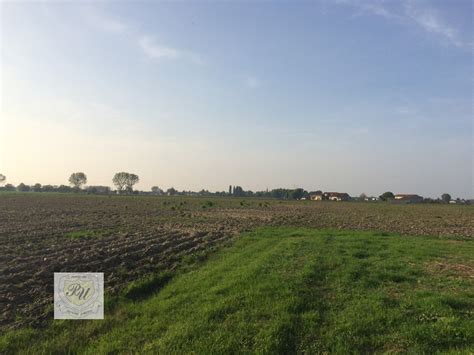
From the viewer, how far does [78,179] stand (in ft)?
629

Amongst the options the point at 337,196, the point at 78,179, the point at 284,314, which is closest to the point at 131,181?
the point at 78,179

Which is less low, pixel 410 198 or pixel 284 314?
pixel 410 198

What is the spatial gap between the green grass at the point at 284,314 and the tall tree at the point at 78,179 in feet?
657

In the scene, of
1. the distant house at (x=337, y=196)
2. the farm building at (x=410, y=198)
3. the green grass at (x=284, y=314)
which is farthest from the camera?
the distant house at (x=337, y=196)

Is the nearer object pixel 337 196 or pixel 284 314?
pixel 284 314

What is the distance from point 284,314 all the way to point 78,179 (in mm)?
205993

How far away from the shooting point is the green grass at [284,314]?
19.9 feet

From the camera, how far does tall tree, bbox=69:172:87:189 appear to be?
190625 millimetres

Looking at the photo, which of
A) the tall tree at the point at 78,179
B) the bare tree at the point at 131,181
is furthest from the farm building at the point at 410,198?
the tall tree at the point at 78,179

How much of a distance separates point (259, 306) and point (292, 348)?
1.95 m

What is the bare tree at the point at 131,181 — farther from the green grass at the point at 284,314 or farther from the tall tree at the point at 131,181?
the green grass at the point at 284,314

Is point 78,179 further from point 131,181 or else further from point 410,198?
point 410,198

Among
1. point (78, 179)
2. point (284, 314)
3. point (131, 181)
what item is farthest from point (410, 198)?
point (284, 314)

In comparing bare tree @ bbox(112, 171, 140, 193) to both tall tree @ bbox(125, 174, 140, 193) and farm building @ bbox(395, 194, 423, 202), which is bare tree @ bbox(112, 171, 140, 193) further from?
farm building @ bbox(395, 194, 423, 202)
